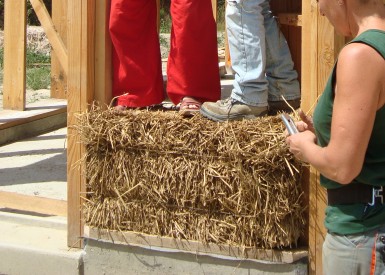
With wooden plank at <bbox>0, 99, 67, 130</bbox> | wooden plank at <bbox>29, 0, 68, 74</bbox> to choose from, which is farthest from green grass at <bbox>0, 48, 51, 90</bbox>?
wooden plank at <bbox>29, 0, 68, 74</bbox>

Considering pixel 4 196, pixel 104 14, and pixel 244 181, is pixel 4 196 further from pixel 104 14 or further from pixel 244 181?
pixel 244 181

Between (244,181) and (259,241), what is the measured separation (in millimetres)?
315

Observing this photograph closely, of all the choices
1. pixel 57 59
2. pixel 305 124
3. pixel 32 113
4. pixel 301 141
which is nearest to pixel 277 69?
pixel 305 124

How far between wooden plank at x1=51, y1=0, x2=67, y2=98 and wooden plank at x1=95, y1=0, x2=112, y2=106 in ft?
13.3

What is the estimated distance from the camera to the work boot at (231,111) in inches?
152

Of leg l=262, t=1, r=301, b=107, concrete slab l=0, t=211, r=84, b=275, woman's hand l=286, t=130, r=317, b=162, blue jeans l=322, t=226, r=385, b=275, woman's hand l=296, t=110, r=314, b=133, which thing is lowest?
concrete slab l=0, t=211, r=84, b=275

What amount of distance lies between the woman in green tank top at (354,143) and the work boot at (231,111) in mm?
1215

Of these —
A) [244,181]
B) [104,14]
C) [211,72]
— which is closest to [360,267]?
[244,181]

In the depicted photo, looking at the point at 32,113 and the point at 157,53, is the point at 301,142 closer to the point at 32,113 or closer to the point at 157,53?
the point at 157,53

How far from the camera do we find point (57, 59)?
8.27 meters

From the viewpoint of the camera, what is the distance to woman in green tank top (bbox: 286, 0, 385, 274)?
7.70 feet

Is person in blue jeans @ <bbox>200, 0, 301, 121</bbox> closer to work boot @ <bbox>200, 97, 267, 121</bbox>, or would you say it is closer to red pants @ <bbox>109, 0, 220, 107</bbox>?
work boot @ <bbox>200, 97, 267, 121</bbox>

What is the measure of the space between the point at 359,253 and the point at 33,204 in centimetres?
289

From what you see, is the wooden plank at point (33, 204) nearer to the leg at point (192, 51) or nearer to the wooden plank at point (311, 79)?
the leg at point (192, 51)
